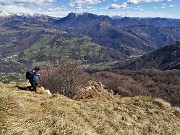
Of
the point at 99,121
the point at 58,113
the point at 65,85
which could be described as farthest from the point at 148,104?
the point at 65,85

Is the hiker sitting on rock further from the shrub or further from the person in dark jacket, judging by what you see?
the shrub

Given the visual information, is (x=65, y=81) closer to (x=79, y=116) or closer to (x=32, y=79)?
(x=32, y=79)

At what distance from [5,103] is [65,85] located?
3139 centimetres

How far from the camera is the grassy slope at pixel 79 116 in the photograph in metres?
13.3

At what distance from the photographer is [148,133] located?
21875mm

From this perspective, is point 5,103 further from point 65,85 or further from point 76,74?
point 76,74

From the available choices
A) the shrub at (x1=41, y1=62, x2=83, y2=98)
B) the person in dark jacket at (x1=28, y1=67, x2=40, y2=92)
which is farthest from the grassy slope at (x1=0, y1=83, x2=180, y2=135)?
the shrub at (x1=41, y1=62, x2=83, y2=98)

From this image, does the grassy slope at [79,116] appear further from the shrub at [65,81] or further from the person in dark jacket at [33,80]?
the shrub at [65,81]

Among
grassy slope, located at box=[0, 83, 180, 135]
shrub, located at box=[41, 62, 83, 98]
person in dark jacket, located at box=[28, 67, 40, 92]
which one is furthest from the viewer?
shrub, located at box=[41, 62, 83, 98]

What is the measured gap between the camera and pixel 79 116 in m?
19.8

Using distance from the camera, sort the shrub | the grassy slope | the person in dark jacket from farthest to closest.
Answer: the shrub, the person in dark jacket, the grassy slope

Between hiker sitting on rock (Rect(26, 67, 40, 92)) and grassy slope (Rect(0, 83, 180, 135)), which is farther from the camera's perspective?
hiker sitting on rock (Rect(26, 67, 40, 92))

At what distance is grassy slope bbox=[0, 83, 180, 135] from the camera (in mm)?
13286

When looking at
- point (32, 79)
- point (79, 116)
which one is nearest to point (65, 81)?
point (32, 79)
